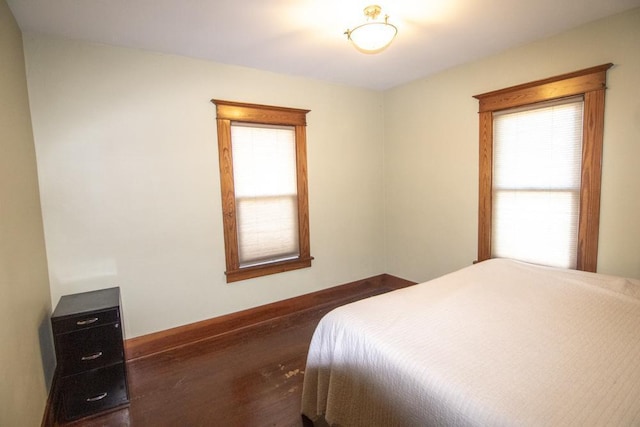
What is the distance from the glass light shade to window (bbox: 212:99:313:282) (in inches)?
53.0

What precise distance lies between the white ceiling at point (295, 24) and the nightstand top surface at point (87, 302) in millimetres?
1838

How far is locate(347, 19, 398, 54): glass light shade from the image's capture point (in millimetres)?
1767

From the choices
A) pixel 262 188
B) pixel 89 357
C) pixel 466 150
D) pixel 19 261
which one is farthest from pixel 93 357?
pixel 466 150

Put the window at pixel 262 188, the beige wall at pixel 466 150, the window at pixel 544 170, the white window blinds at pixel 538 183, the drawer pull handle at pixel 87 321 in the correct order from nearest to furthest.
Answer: the drawer pull handle at pixel 87 321 < the beige wall at pixel 466 150 < the window at pixel 544 170 < the white window blinds at pixel 538 183 < the window at pixel 262 188

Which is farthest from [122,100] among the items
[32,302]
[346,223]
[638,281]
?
[638,281]

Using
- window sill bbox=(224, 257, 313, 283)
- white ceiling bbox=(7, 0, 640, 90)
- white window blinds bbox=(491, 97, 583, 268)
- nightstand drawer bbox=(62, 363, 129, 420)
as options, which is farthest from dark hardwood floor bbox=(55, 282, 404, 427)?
white ceiling bbox=(7, 0, 640, 90)

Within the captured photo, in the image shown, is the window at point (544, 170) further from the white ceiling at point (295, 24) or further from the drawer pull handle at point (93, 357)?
the drawer pull handle at point (93, 357)

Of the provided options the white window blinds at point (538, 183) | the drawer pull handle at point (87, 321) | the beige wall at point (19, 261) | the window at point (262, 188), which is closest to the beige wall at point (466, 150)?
the white window blinds at point (538, 183)

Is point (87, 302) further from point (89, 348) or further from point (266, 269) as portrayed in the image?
point (266, 269)

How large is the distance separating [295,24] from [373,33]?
2.09 ft

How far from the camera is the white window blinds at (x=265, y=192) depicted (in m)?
2.94

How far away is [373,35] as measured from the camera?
1.81 meters

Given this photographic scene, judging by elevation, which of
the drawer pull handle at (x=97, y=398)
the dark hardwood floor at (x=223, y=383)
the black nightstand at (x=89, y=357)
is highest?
the black nightstand at (x=89, y=357)

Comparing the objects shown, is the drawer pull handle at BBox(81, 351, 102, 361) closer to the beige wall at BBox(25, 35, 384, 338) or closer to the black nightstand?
the black nightstand
